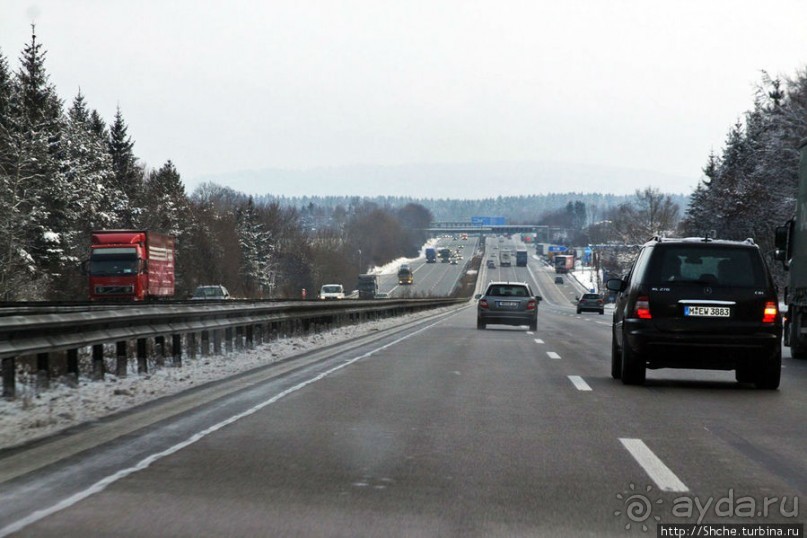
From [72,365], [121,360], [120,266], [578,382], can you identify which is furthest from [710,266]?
[120,266]

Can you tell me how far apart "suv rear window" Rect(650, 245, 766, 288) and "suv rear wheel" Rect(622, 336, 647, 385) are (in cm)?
92

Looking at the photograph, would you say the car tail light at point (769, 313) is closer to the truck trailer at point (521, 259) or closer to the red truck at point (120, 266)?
the red truck at point (120, 266)

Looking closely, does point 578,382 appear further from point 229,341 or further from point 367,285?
point 367,285

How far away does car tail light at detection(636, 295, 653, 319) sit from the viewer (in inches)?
529

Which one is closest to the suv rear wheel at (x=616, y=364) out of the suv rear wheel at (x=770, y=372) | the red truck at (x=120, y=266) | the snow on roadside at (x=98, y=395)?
the suv rear wheel at (x=770, y=372)

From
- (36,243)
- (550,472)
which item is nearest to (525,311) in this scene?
(550,472)

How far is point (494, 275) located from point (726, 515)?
168207 mm

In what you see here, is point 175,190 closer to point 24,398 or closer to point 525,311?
point 525,311

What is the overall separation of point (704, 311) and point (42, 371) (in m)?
7.36

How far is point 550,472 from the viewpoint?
7.40 meters

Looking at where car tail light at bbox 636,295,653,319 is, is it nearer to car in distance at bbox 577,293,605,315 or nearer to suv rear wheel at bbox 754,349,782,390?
suv rear wheel at bbox 754,349,782,390

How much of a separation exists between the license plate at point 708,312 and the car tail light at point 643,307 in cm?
43

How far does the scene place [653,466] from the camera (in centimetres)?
768

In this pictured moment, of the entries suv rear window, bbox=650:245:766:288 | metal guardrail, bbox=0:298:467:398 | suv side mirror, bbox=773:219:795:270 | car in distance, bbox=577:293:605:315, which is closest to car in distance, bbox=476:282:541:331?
metal guardrail, bbox=0:298:467:398
